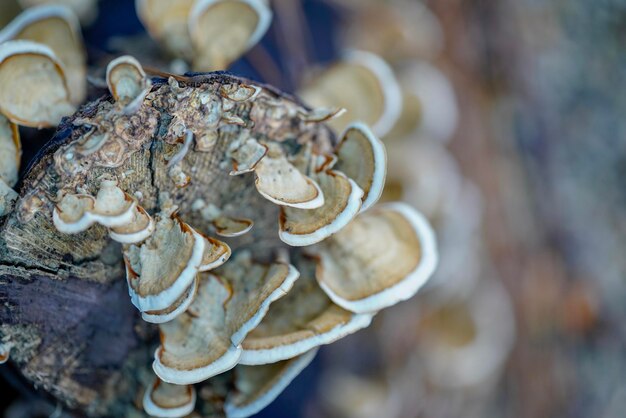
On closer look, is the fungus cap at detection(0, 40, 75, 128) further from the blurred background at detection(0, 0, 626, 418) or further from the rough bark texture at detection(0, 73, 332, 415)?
the blurred background at detection(0, 0, 626, 418)

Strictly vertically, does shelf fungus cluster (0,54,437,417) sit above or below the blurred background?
above

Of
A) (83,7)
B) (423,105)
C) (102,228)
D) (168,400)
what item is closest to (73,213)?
(102,228)

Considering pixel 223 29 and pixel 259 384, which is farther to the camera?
pixel 223 29

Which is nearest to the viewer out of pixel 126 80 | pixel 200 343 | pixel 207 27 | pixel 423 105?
pixel 126 80

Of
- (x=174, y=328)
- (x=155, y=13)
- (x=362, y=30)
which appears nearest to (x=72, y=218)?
(x=174, y=328)

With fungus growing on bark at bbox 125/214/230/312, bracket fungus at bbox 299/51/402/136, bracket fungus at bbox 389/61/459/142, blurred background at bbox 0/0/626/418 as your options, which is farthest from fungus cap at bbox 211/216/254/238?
bracket fungus at bbox 389/61/459/142

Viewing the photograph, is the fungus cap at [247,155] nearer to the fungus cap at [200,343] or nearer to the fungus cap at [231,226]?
the fungus cap at [231,226]

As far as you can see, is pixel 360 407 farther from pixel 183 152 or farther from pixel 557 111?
pixel 557 111

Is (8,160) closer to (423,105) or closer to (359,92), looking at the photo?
(359,92)
